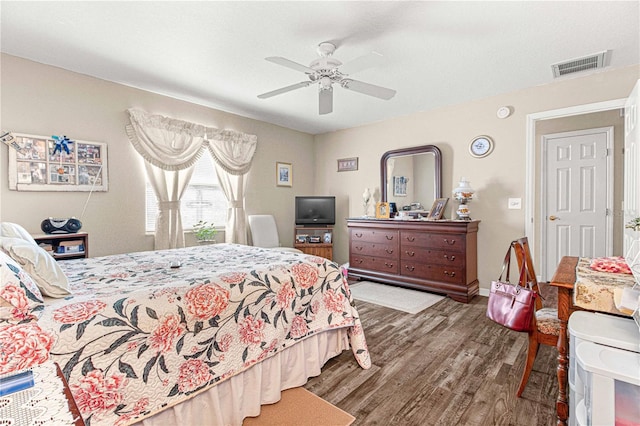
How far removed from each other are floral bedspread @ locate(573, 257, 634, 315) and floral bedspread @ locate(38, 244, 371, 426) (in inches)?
53.4

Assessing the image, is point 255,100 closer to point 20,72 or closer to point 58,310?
point 20,72

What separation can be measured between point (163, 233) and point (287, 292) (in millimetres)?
2435

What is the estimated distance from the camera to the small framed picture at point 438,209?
13.3 ft

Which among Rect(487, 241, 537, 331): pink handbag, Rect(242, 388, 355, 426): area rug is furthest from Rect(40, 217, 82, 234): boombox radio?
Rect(487, 241, 537, 331): pink handbag

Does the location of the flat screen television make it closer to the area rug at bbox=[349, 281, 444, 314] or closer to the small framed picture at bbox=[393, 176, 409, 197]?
the small framed picture at bbox=[393, 176, 409, 197]

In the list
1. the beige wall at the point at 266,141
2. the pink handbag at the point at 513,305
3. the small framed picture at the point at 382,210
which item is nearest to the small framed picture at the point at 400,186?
the small framed picture at the point at 382,210

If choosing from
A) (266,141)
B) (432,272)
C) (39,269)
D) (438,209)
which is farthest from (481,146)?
(39,269)

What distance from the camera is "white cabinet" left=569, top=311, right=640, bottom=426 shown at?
940 mm

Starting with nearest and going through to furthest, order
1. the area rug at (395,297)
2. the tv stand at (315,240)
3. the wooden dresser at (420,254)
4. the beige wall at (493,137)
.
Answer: the beige wall at (493,137), the area rug at (395,297), the wooden dresser at (420,254), the tv stand at (315,240)

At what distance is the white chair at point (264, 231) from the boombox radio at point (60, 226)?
7.00ft

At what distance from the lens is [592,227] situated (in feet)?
13.2

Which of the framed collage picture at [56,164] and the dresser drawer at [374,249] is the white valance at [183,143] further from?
the dresser drawer at [374,249]

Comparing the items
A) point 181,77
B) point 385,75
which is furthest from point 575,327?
point 181,77

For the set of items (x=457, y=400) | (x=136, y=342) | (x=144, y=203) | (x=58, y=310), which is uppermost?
(x=144, y=203)
